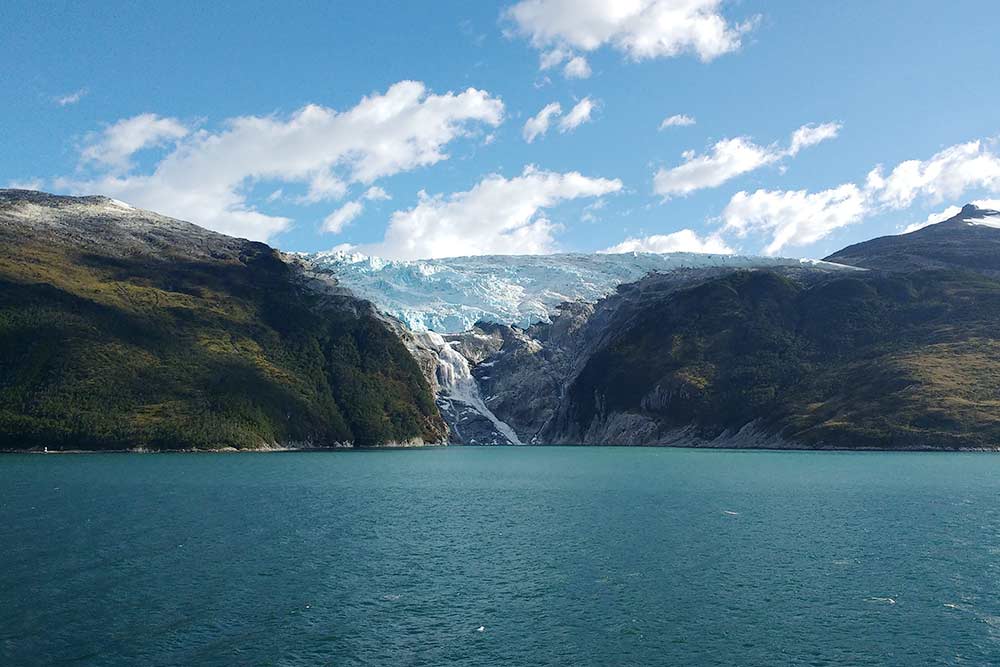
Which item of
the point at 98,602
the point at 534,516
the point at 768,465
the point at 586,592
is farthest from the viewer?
the point at 768,465

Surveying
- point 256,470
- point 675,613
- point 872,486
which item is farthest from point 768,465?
point 675,613

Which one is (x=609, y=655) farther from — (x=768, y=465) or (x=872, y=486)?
(x=768, y=465)

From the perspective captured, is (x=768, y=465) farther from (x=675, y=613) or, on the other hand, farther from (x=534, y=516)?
(x=675, y=613)

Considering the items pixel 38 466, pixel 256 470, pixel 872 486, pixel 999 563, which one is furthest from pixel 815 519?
pixel 38 466

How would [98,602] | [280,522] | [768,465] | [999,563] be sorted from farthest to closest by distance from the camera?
[768,465]
[280,522]
[999,563]
[98,602]

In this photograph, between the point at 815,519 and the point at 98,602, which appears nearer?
the point at 98,602

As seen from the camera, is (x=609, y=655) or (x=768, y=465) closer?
(x=609, y=655)
